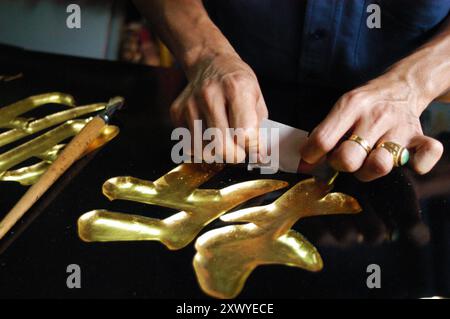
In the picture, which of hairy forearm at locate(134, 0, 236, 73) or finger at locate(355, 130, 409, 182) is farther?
hairy forearm at locate(134, 0, 236, 73)

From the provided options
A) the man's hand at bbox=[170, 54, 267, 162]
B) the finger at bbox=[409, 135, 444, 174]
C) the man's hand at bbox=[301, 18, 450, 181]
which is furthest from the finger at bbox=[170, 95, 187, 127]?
the finger at bbox=[409, 135, 444, 174]

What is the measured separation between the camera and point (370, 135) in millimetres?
599

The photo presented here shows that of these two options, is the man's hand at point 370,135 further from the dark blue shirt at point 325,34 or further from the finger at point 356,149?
the dark blue shirt at point 325,34

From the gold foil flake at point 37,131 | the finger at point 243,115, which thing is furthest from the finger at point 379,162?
the gold foil flake at point 37,131

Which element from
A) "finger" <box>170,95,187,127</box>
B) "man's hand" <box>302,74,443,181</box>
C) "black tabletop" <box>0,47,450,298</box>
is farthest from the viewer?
"finger" <box>170,95,187,127</box>

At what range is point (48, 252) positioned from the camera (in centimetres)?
53

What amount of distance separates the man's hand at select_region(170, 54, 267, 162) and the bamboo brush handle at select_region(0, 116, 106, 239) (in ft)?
0.36

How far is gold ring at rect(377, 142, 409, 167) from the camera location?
0.59 metres

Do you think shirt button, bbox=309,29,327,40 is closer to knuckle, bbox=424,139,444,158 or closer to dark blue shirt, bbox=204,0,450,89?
dark blue shirt, bbox=204,0,450,89

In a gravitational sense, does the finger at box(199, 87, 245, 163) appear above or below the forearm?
below
